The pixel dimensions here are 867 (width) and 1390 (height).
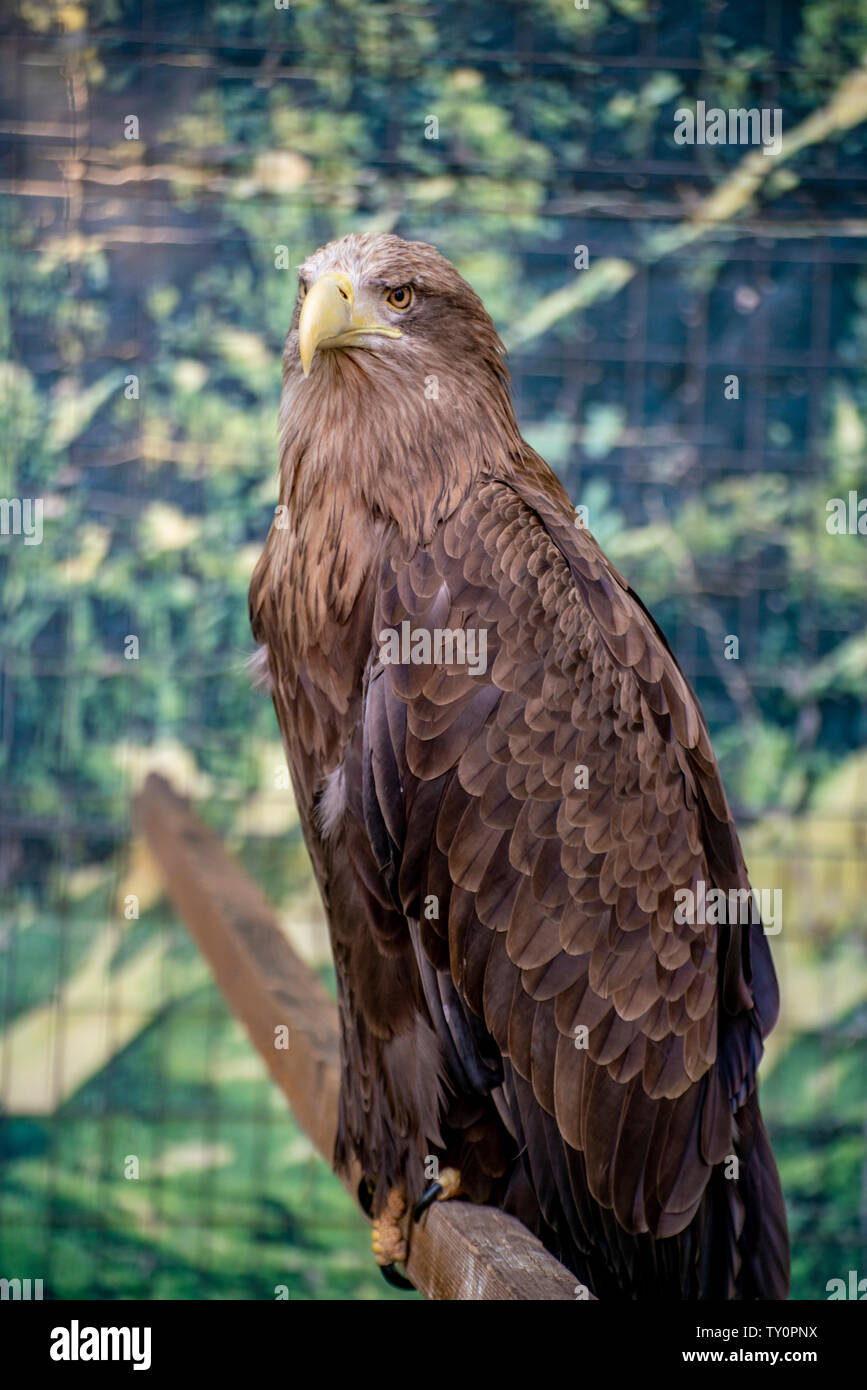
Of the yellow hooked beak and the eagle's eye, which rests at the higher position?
the eagle's eye

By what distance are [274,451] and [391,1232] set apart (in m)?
1.83

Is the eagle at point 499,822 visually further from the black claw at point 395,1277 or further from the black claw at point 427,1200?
the black claw at point 395,1277

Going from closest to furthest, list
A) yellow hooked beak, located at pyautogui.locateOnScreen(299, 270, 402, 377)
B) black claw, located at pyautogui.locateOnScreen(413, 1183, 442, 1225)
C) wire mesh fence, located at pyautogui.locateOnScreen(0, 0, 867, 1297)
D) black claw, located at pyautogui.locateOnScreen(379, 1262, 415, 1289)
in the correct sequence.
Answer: yellow hooked beak, located at pyautogui.locateOnScreen(299, 270, 402, 377)
black claw, located at pyautogui.locateOnScreen(413, 1183, 442, 1225)
black claw, located at pyautogui.locateOnScreen(379, 1262, 415, 1289)
wire mesh fence, located at pyautogui.locateOnScreen(0, 0, 867, 1297)

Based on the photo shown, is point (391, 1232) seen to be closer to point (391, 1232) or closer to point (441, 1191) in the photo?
point (391, 1232)

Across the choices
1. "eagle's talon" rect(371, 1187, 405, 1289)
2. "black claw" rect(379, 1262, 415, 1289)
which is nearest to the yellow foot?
"eagle's talon" rect(371, 1187, 405, 1289)

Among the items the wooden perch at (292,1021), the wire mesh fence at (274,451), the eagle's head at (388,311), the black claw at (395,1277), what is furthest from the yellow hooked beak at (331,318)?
the wire mesh fence at (274,451)

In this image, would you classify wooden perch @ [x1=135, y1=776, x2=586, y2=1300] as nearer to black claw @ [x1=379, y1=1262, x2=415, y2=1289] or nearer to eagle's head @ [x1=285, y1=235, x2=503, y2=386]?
black claw @ [x1=379, y1=1262, x2=415, y2=1289]

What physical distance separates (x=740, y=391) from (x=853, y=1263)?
2066 millimetres

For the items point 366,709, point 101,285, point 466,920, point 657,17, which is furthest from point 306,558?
point 657,17

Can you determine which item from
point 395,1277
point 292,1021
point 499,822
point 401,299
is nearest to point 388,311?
point 401,299

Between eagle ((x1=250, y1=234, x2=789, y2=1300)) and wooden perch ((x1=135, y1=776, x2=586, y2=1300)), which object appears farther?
eagle ((x1=250, y1=234, x2=789, y2=1300))

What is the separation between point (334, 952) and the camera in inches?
71.1

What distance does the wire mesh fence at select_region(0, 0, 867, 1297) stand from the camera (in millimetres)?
2992

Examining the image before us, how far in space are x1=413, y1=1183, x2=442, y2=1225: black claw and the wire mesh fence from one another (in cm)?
141
